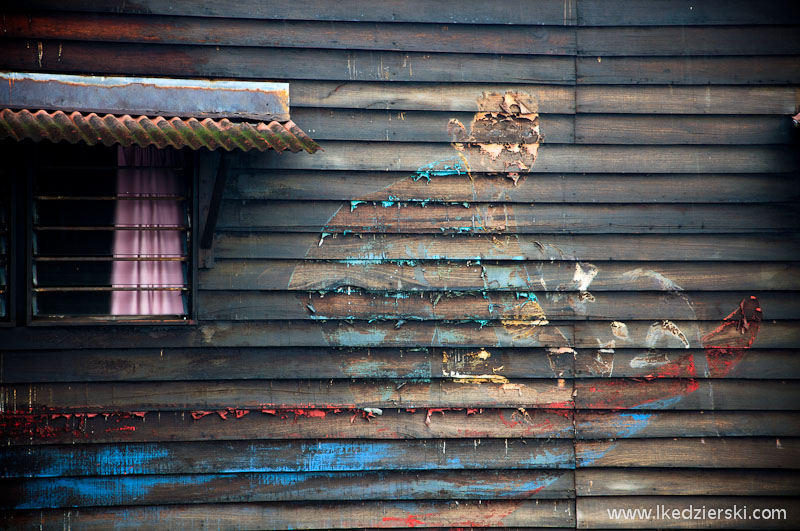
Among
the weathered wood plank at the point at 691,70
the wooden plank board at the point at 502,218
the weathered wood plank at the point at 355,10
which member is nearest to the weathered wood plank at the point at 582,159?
the wooden plank board at the point at 502,218

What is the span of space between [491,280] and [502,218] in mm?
419

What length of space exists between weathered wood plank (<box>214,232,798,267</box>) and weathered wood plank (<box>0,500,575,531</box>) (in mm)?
1635

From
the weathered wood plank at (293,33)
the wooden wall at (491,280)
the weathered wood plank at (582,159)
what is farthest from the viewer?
the weathered wood plank at (582,159)

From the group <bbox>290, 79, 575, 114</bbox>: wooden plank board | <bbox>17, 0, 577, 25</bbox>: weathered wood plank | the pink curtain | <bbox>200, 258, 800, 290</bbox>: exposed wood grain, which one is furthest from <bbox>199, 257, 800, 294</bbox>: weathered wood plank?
<bbox>17, 0, 577, 25</bbox>: weathered wood plank

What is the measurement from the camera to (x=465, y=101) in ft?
13.8

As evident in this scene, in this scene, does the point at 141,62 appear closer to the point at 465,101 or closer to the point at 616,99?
the point at 465,101

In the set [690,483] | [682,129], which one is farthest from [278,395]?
[682,129]

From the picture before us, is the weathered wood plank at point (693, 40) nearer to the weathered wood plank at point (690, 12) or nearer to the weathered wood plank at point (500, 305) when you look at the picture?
the weathered wood plank at point (690, 12)

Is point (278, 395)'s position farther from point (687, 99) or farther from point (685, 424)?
point (687, 99)

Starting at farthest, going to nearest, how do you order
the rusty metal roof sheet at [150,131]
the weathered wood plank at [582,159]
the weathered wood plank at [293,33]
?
1. the weathered wood plank at [582,159]
2. the weathered wood plank at [293,33]
3. the rusty metal roof sheet at [150,131]

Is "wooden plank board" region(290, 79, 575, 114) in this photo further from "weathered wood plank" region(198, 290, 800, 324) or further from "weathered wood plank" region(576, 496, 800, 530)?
"weathered wood plank" region(576, 496, 800, 530)

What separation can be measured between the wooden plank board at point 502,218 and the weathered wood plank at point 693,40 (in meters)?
1.04

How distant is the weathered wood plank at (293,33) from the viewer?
395cm

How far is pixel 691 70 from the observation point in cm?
425
